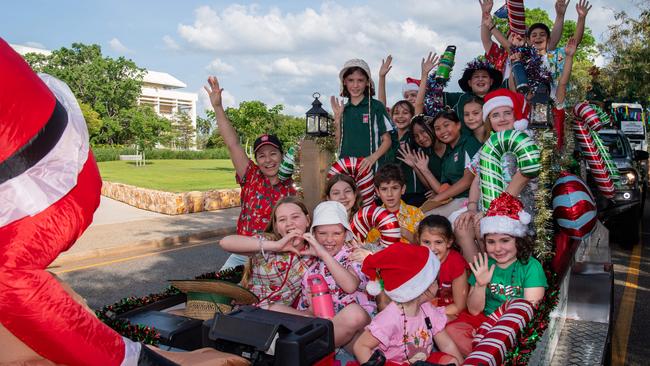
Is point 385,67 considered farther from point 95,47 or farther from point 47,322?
point 95,47

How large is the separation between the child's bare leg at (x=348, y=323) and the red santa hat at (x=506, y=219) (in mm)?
905

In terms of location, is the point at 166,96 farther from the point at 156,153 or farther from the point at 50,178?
the point at 50,178

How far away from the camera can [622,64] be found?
20578 mm

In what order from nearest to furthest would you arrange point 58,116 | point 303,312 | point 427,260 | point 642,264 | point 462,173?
point 58,116 < point 427,260 < point 303,312 < point 462,173 < point 642,264

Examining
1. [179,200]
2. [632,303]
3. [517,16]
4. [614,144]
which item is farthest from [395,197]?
[179,200]

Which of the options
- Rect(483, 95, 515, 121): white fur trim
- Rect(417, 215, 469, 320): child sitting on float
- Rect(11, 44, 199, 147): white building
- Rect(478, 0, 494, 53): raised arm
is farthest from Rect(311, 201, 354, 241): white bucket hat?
Rect(11, 44, 199, 147): white building

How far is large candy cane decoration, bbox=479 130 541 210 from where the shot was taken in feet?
11.3

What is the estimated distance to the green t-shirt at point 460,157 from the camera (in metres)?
4.52

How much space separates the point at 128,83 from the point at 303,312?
204ft

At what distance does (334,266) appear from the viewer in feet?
10.2

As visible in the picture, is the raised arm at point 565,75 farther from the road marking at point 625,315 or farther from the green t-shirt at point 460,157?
the road marking at point 625,315

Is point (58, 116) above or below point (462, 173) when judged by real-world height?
above

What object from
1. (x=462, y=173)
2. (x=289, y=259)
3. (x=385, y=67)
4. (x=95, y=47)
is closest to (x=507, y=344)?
(x=289, y=259)

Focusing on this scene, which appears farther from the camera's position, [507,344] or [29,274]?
[507,344]
